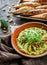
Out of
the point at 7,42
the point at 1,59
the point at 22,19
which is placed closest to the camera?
the point at 1,59

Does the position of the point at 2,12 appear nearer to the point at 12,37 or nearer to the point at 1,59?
the point at 12,37

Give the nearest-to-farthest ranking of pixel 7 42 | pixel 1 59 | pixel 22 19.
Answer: pixel 1 59 → pixel 7 42 → pixel 22 19

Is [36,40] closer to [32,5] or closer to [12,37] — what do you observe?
[12,37]

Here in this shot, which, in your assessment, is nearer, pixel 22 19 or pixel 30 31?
pixel 30 31

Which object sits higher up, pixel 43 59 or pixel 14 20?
pixel 14 20

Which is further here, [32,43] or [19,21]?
[19,21]

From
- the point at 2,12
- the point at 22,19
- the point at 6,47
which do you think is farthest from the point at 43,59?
the point at 2,12

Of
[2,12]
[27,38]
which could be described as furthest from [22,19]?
[27,38]
